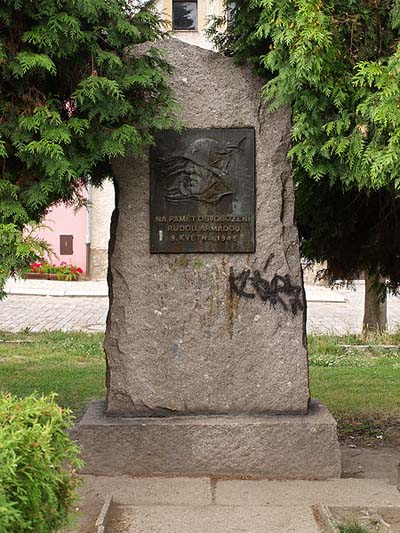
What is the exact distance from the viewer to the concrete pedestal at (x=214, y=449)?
18.0ft

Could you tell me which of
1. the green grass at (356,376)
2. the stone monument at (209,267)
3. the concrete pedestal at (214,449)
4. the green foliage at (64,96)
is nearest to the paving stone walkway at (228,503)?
the concrete pedestal at (214,449)

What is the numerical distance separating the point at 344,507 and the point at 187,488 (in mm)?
1005

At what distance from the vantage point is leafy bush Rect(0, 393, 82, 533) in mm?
2799

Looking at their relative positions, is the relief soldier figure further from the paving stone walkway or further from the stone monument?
the paving stone walkway

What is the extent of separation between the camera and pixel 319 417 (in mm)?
5617

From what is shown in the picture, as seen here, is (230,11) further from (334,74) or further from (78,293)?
(78,293)

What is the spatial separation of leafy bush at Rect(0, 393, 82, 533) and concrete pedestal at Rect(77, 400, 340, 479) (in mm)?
2114

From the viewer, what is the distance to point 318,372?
10516 millimetres

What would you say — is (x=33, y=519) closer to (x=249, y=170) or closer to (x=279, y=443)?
(x=279, y=443)

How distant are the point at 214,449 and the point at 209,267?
48.7 inches

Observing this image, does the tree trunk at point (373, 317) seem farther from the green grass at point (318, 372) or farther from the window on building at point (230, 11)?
the window on building at point (230, 11)

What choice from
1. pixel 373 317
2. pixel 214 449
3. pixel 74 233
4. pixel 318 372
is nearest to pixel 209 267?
pixel 214 449

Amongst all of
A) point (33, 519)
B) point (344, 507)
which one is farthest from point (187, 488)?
point (33, 519)

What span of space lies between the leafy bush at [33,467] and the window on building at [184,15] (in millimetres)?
24269
